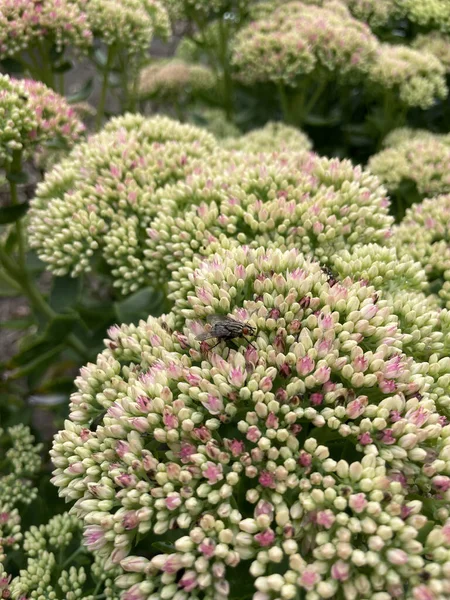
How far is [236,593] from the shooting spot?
3.81 feet

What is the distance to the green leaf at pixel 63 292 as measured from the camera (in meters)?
2.52

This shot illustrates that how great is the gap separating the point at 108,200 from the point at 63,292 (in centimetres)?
67

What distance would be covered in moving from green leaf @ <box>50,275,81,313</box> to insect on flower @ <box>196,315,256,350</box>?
4.35ft

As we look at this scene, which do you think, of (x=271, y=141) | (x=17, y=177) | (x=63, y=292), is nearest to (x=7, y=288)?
(x=63, y=292)

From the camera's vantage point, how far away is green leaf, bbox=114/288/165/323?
2334mm

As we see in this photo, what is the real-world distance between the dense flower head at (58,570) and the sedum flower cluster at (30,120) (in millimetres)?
1342

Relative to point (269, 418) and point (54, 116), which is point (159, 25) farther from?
point (269, 418)

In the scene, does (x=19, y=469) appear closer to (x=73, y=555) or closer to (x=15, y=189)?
(x=73, y=555)

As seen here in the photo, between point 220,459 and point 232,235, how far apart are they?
85cm

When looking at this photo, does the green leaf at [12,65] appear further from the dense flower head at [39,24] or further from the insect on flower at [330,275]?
the insect on flower at [330,275]

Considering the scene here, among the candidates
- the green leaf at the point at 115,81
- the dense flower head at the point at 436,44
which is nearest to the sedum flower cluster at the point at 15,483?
the green leaf at the point at 115,81

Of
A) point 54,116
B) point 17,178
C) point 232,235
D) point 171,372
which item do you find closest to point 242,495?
point 171,372

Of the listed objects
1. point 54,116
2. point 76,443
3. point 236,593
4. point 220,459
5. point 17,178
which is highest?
point 54,116

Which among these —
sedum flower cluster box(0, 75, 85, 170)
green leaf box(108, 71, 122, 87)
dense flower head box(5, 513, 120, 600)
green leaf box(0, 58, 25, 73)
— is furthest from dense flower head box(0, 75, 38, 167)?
green leaf box(108, 71, 122, 87)
